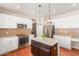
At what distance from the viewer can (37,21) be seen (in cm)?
213

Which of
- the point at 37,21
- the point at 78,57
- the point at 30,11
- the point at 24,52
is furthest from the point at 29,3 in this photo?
the point at 78,57

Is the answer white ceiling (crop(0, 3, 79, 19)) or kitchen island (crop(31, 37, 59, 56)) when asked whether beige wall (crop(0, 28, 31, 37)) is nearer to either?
kitchen island (crop(31, 37, 59, 56))

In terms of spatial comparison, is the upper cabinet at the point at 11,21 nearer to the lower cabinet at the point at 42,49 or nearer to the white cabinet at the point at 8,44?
the white cabinet at the point at 8,44

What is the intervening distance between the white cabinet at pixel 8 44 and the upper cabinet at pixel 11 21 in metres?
0.39

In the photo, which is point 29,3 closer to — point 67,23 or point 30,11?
point 30,11

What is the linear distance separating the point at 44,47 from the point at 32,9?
116 centimetres

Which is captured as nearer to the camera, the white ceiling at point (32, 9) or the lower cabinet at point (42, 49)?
the lower cabinet at point (42, 49)

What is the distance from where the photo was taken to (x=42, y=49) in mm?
2043

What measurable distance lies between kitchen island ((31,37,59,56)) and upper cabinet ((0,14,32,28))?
52 centimetres

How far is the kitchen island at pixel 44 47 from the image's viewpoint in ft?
6.29

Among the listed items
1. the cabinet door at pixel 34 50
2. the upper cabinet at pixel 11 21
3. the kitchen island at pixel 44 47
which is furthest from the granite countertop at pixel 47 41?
the upper cabinet at pixel 11 21

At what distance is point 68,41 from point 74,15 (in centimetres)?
70

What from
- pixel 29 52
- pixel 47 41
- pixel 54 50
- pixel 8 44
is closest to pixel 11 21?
pixel 8 44

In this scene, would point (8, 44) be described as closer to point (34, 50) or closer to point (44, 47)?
point (34, 50)
